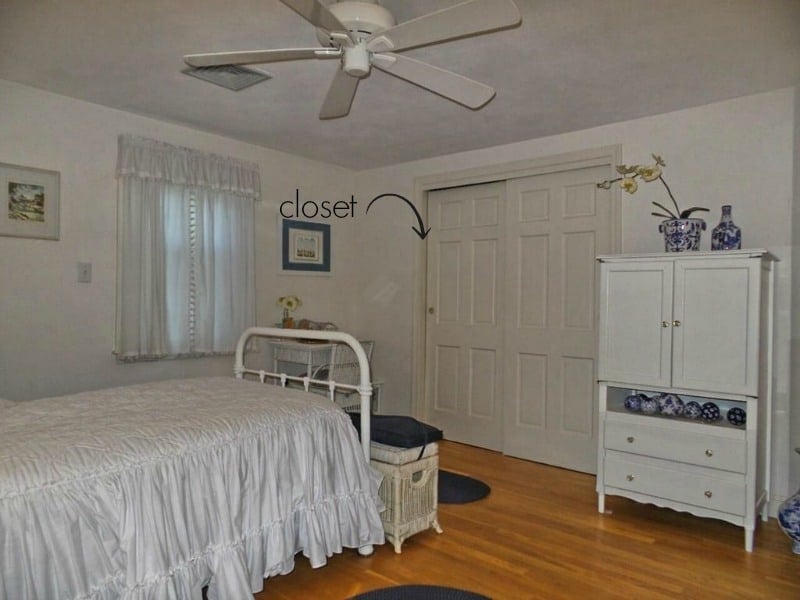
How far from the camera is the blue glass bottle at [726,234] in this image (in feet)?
9.34

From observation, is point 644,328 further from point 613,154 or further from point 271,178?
point 271,178

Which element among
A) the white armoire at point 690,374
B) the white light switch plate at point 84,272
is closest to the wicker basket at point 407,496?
the white armoire at point 690,374

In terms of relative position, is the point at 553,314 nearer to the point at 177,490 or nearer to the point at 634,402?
the point at 634,402

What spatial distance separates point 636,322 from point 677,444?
2.18ft

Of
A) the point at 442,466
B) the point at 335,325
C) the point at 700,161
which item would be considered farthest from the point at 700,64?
the point at 335,325

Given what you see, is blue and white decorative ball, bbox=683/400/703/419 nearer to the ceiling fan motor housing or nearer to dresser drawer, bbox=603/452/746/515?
dresser drawer, bbox=603/452/746/515

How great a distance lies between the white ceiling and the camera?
2.18m

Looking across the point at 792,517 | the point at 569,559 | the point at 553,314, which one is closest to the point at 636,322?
the point at 553,314

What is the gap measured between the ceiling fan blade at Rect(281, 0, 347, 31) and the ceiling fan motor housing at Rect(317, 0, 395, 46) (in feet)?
0.20

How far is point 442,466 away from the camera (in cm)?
386

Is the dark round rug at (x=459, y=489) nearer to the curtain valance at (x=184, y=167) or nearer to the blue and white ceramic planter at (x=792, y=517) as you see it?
the blue and white ceramic planter at (x=792, y=517)

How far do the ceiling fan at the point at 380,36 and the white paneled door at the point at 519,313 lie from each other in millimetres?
1857

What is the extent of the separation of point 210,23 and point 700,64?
228 centimetres

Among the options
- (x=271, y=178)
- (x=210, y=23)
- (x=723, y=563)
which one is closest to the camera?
(x=210, y=23)
